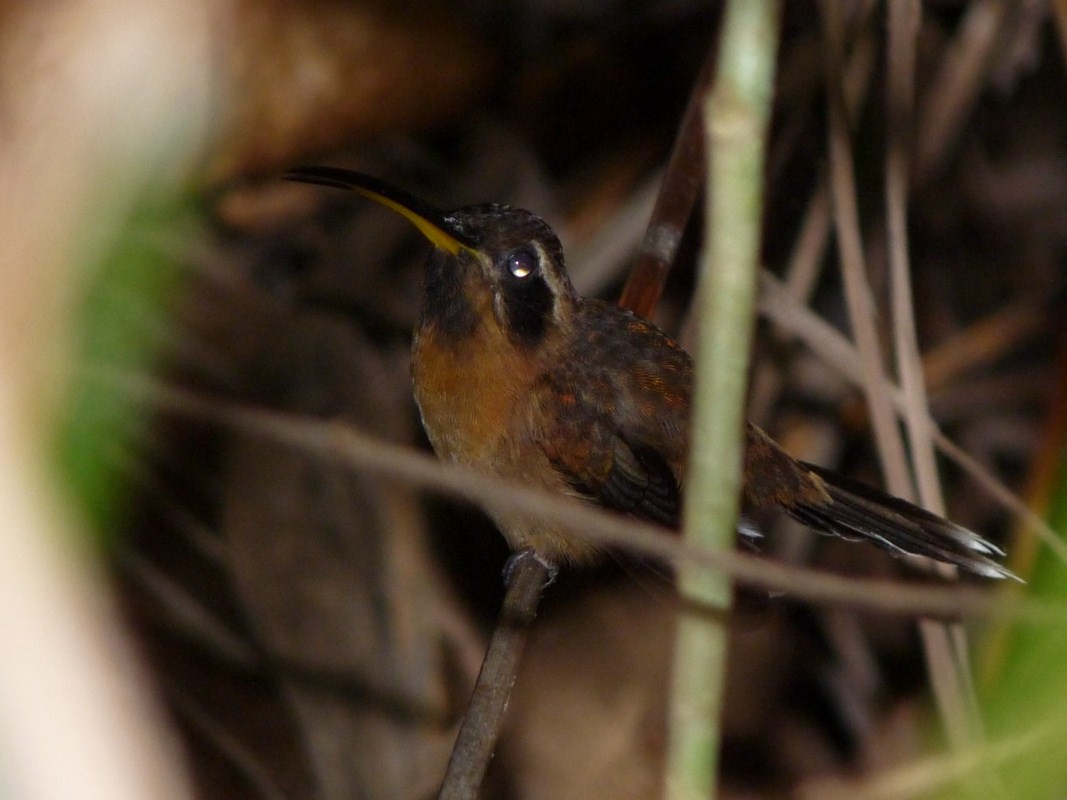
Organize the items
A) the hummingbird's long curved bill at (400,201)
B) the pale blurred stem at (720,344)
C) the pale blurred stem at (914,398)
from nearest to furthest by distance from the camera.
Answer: the pale blurred stem at (720,344)
the hummingbird's long curved bill at (400,201)
the pale blurred stem at (914,398)

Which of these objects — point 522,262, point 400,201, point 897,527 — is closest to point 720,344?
point 400,201

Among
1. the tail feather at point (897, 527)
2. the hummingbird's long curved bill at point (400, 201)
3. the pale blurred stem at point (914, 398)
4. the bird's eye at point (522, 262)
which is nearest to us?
the hummingbird's long curved bill at point (400, 201)

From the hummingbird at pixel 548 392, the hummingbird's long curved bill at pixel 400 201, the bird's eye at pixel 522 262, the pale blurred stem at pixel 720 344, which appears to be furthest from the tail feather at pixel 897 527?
the pale blurred stem at pixel 720 344

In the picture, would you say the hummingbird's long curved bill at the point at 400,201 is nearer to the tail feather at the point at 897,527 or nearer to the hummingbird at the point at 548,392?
the hummingbird at the point at 548,392

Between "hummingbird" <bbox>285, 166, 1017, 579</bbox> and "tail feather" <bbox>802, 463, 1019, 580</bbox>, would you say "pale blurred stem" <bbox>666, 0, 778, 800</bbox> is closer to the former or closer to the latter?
"hummingbird" <bbox>285, 166, 1017, 579</bbox>

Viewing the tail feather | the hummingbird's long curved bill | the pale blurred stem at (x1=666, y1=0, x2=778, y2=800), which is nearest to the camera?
the pale blurred stem at (x1=666, y1=0, x2=778, y2=800)

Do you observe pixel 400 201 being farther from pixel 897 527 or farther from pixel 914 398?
pixel 897 527

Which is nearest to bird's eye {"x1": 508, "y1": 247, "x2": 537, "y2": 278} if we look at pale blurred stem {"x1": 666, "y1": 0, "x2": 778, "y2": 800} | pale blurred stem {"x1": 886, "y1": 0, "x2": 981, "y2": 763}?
pale blurred stem {"x1": 886, "y1": 0, "x2": 981, "y2": 763}
